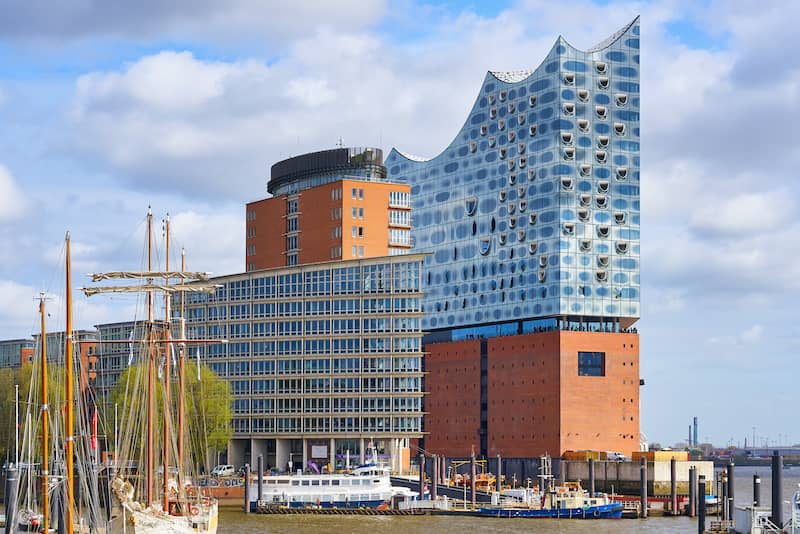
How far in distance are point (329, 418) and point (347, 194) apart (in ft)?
122

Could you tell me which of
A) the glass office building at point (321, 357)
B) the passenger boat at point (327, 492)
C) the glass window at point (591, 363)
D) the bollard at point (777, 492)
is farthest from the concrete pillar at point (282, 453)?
the bollard at point (777, 492)

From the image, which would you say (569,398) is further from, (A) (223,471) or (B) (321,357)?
(A) (223,471)

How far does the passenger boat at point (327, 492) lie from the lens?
5487 inches

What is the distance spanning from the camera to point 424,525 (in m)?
→ 122

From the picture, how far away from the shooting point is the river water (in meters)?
117

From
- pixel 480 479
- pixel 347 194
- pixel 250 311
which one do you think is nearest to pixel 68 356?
pixel 480 479

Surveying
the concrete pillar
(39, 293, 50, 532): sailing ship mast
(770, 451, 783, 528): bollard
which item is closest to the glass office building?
the concrete pillar

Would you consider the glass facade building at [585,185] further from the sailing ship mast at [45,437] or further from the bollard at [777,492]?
the sailing ship mast at [45,437]

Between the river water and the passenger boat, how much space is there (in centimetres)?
412

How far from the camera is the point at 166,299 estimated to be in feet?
351

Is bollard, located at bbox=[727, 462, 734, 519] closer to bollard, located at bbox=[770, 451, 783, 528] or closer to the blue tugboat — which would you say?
bollard, located at bbox=[770, 451, 783, 528]

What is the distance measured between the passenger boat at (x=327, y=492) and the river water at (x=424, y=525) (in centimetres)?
412

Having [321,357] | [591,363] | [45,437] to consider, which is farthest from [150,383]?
[591,363]

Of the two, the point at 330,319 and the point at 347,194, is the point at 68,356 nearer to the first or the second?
the point at 330,319
